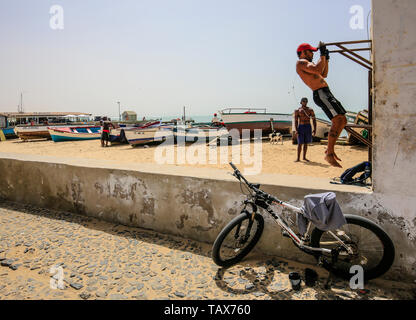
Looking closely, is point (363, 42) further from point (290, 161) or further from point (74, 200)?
point (290, 161)

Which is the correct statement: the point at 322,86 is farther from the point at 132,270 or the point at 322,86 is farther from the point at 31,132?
the point at 31,132

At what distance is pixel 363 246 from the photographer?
2762mm

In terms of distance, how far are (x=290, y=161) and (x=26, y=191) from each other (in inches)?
366

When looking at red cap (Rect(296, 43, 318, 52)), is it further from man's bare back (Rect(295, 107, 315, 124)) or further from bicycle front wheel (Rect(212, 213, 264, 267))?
man's bare back (Rect(295, 107, 315, 124))

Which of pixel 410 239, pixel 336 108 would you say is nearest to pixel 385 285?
pixel 410 239

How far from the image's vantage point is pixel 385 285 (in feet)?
8.77

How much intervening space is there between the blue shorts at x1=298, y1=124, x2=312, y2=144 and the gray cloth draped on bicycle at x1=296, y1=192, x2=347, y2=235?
7791mm

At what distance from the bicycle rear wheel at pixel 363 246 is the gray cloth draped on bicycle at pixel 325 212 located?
21 centimetres

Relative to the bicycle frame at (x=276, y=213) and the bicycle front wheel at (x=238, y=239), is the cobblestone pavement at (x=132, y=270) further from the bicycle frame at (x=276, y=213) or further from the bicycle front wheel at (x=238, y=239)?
the bicycle frame at (x=276, y=213)

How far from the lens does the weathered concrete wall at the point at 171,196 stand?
2.77 m

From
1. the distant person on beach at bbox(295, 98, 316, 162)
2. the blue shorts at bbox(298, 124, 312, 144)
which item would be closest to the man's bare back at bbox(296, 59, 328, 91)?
the distant person on beach at bbox(295, 98, 316, 162)

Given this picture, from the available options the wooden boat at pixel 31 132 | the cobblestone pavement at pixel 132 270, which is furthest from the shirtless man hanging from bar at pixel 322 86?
the wooden boat at pixel 31 132
